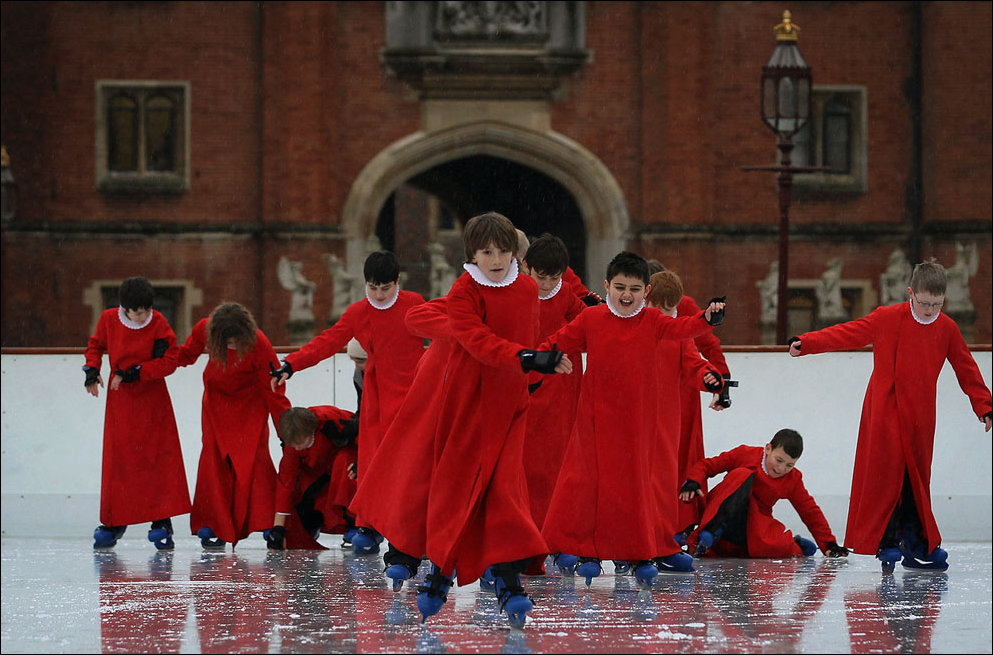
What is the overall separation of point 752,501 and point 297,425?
2.60 m

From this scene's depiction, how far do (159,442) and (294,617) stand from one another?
364 centimetres

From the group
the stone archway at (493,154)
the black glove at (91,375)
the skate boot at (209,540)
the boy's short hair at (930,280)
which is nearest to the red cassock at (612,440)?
the boy's short hair at (930,280)

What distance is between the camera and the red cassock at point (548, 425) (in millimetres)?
8617

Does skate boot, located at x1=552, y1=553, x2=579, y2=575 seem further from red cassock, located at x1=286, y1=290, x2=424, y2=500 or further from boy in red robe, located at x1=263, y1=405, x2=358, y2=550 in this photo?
boy in red robe, located at x1=263, y1=405, x2=358, y2=550

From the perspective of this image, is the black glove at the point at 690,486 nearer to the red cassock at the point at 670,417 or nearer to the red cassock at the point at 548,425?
the red cassock at the point at 670,417

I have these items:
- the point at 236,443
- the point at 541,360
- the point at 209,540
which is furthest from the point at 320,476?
the point at 541,360

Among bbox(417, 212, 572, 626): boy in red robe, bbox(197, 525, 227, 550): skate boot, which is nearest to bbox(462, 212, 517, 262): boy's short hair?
bbox(417, 212, 572, 626): boy in red robe

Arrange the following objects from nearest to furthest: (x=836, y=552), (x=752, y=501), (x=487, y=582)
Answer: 1. (x=487, y=582)
2. (x=752, y=501)
3. (x=836, y=552)

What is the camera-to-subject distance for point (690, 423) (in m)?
9.62

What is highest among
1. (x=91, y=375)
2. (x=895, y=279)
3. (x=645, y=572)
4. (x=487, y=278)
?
(x=895, y=279)

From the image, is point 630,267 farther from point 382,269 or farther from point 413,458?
point 382,269

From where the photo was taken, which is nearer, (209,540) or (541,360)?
(541,360)

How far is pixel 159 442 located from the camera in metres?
10.3

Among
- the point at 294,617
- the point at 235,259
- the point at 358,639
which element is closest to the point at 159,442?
the point at 294,617
